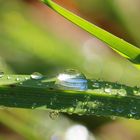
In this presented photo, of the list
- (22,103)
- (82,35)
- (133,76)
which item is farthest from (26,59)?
(22,103)

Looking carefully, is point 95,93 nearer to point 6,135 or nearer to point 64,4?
point 6,135

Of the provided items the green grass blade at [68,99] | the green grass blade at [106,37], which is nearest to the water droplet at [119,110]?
the green grass blade at [68,99]

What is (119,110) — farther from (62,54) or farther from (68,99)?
(62,54)


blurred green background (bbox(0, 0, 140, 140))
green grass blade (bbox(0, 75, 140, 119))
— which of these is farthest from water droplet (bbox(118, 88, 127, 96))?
blurred green background (bbox(0, 0, 140, 140))

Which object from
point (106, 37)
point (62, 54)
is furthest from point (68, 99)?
point (62, 54)

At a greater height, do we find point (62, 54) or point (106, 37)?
point (62, 54)

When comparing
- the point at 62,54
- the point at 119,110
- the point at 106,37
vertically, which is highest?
the point at 62,54
